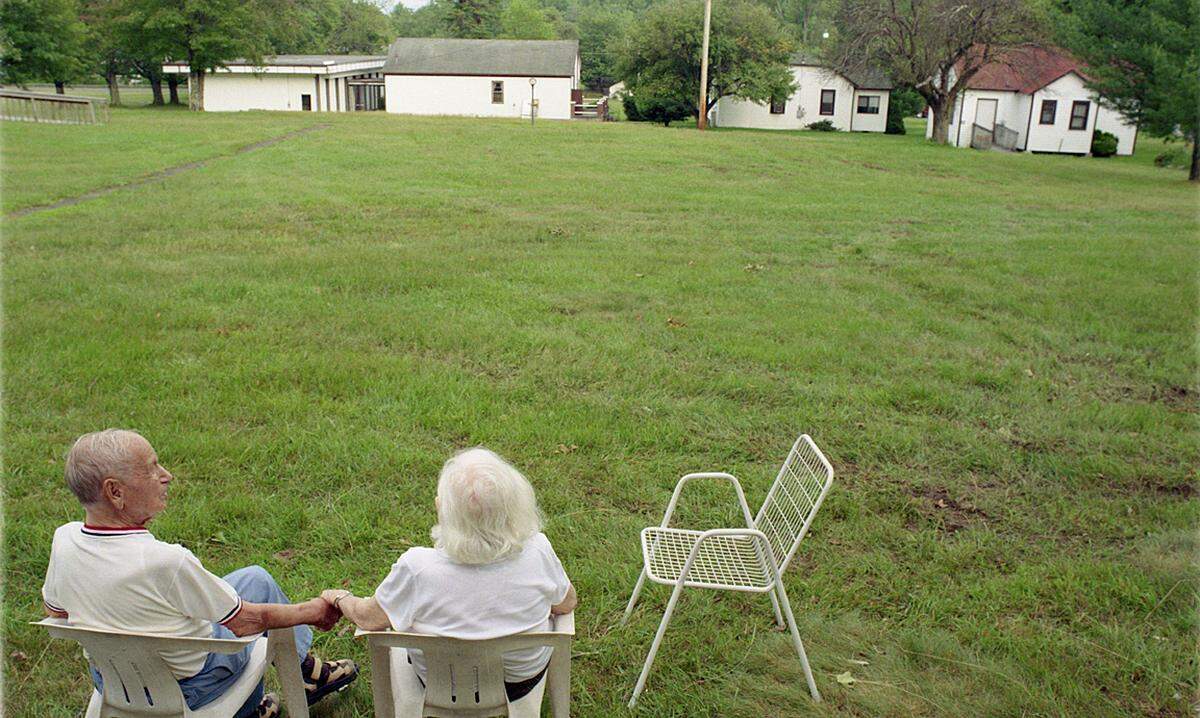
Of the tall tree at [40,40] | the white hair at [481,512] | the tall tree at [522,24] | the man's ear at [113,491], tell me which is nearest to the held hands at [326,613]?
the white hair at [481,512]

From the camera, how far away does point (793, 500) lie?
375cm

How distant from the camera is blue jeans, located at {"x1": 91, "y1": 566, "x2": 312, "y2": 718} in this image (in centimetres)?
258

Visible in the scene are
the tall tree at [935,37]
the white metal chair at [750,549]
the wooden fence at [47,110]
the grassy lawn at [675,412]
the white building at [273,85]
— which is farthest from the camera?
the white building at [273,85]

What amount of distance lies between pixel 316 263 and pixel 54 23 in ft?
137

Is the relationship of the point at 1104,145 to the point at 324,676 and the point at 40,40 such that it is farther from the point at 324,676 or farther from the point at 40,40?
the point at 40,40

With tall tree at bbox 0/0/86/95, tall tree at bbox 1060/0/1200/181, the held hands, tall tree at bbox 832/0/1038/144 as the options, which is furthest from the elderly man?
tall tree at bbox 0/0/86/95

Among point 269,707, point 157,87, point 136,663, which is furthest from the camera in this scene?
point 157,87

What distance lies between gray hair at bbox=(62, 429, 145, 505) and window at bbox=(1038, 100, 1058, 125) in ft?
143

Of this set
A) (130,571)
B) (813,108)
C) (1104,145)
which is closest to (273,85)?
(813,108)

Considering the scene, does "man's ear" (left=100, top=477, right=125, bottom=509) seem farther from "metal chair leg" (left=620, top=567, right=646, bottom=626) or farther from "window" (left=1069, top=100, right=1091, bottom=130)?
"window" (left=1069, top=100, right=1091, bottom=130)

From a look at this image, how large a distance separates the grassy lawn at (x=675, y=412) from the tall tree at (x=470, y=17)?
67541 mm

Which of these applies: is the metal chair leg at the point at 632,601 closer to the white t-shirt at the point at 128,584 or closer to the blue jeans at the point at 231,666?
the blue jeans at the point at 231,666

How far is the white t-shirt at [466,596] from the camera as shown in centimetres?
250

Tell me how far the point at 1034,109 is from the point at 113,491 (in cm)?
4357
